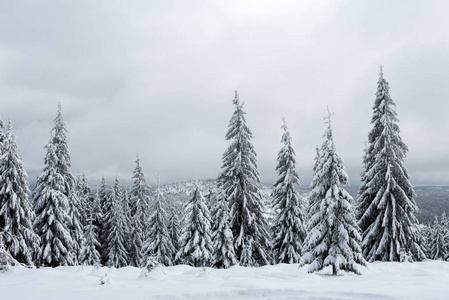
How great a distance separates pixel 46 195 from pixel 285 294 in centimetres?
2516

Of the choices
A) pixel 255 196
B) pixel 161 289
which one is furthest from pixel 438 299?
pixel 255 196

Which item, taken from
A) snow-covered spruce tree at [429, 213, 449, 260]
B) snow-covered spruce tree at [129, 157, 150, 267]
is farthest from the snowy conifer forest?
snow-covered spruce tree at [429, 213, 449, 260]

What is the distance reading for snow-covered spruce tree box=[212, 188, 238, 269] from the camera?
24094mm

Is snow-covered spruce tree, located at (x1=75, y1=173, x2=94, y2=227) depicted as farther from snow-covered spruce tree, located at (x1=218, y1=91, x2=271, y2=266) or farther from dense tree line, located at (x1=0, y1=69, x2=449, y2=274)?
snow-covered spruce tree, located at (x1=218, y1=91, x2=271, y2=266)

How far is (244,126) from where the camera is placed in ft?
84.2

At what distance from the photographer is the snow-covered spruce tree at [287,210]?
988 inches

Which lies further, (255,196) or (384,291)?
(255,196)

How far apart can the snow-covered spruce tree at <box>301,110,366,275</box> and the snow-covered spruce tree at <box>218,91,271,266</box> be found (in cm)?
1093

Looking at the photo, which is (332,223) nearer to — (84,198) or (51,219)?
(51,219)

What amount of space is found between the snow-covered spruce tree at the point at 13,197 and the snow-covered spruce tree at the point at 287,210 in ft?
63.6

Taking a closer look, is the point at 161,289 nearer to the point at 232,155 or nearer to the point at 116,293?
the point at 116,293

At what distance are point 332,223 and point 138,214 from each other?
32.3 m

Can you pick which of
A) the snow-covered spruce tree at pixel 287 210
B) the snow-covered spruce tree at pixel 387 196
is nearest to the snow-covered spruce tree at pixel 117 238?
the snow-covered spruce tree at pixel 287 210

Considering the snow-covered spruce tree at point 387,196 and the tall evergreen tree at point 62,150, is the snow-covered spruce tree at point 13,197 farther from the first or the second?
the snow-covered spruce tree at point 387,196
